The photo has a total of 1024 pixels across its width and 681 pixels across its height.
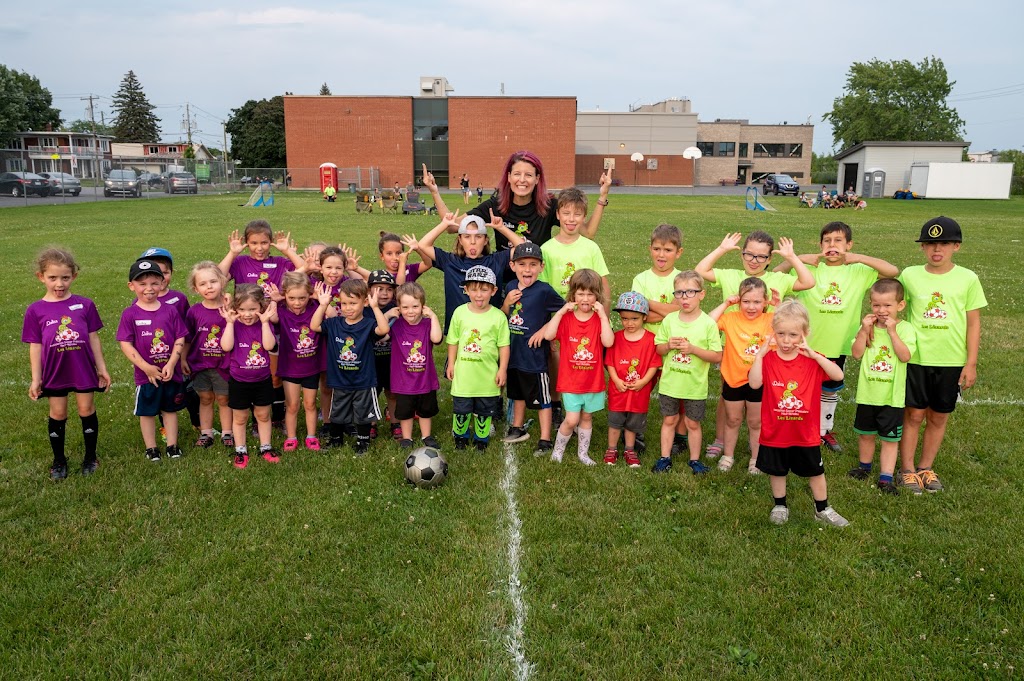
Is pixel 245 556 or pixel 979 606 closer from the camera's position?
pixel 979 606

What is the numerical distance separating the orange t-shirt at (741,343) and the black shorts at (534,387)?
1.54 meters

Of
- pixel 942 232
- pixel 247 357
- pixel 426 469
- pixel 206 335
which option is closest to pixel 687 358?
pixel 942 232

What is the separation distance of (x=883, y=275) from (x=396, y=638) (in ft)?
14.7

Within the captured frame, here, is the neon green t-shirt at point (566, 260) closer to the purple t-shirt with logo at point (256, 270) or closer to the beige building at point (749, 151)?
the purple t-shirt with logo at point (256, 270)

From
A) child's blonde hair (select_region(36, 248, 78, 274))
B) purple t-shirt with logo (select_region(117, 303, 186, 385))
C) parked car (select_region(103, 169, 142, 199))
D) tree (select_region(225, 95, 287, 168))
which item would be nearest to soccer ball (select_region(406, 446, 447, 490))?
purple t-shirt with logo (select_region(117, 303, 186, 385))

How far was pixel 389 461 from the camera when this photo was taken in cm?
568

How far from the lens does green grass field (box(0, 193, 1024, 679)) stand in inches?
135

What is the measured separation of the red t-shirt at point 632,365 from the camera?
18.5 ft

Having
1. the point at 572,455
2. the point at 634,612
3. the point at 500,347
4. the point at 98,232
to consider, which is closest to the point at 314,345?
the point at 500,347

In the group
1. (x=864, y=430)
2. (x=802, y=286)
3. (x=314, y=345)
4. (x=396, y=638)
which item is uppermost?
(x=802, y=286)

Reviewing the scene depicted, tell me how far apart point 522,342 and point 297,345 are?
76.9 inches

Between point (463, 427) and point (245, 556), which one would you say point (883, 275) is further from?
point (245, 556)

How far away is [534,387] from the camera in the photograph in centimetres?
602

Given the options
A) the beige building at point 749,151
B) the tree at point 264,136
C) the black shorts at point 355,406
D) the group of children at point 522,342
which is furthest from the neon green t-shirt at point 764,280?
the tree at point 264,136
